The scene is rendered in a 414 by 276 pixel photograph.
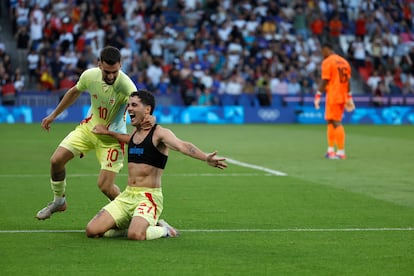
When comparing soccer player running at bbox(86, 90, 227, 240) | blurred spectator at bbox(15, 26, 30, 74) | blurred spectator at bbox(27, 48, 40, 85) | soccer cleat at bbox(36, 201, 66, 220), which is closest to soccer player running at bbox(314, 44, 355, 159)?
soccer cleat at bbox(36, 201, 66, 220)

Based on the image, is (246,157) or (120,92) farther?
(246,157)

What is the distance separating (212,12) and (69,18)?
6.79 m

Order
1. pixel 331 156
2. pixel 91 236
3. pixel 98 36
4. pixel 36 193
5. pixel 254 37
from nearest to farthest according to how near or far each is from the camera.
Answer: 1. pixel 91 236
2. pixel 36 193
3. pixel 331 156
4. pixel 98 36
5. pixel 254 37

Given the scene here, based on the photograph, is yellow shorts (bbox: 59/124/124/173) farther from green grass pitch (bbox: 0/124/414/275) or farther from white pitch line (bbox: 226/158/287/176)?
white pitch line (bbox: 226/158/287/176)

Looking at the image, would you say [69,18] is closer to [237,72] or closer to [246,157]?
[237,72]

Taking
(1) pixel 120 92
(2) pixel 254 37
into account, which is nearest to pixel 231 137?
(2) pixel 254 37

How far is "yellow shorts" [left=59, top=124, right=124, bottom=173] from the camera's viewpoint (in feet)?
36.2

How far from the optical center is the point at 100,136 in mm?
11031

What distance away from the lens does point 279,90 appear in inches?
1455

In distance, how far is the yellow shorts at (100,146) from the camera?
1102 cm

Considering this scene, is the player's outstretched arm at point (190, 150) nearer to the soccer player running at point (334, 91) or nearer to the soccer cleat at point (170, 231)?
the soccer cleat at point (170, 231)

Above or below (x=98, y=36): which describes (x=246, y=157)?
below

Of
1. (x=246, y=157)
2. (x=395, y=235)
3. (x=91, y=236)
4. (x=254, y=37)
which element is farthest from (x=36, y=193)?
(x=254, y=37)

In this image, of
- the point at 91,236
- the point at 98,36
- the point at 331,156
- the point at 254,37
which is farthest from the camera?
the point at 254,37
